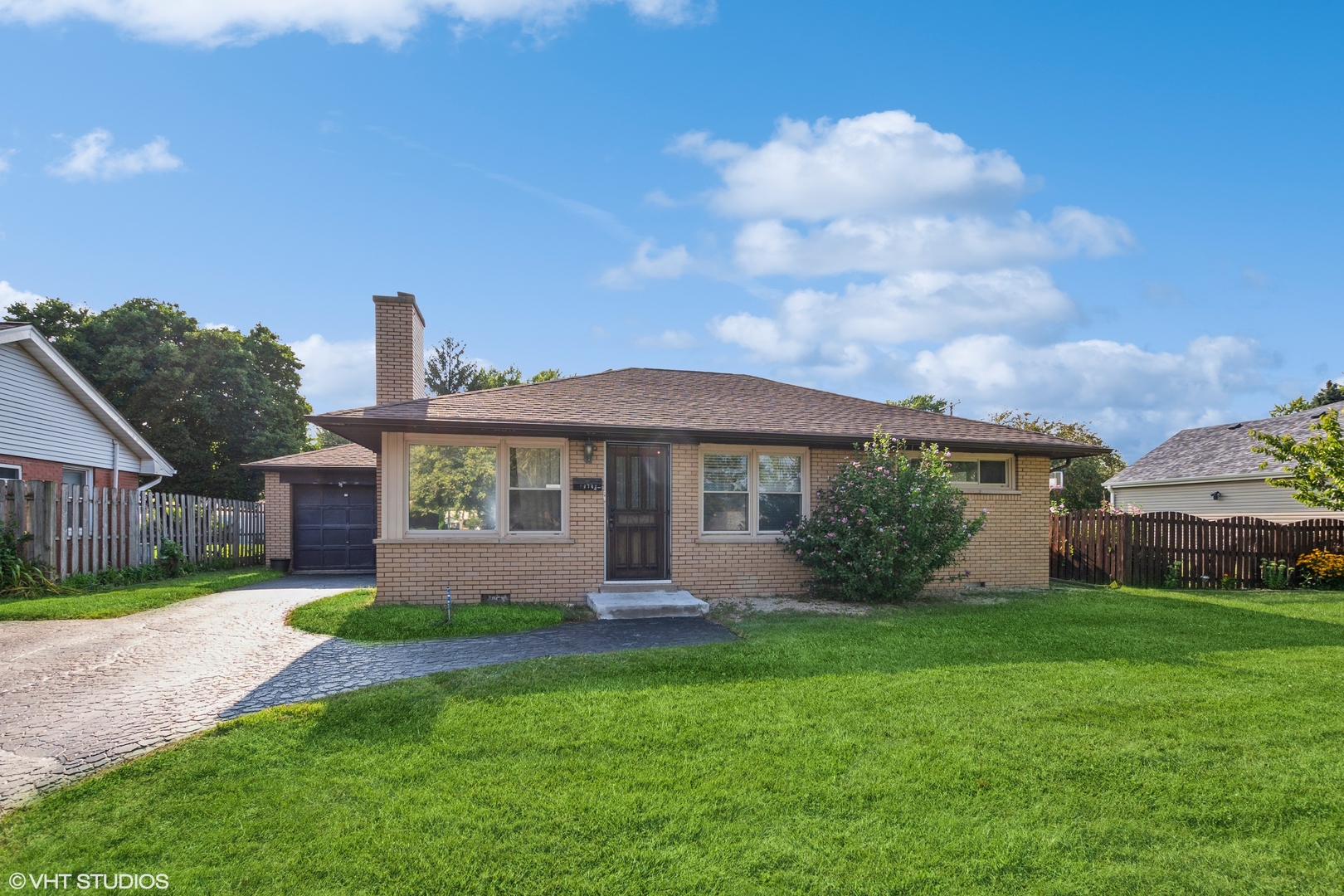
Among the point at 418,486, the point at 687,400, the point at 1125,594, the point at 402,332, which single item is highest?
the point at 402,332

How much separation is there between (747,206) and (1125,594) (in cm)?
926

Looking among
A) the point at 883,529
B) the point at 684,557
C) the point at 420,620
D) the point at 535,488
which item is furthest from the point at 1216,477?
the point at 420,620

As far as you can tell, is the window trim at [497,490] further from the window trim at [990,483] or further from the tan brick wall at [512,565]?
the window trim at [990,483]

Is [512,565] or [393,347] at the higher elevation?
[393,347]

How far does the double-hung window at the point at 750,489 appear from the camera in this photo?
10.6 meters

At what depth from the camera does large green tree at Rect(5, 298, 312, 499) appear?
26.0m

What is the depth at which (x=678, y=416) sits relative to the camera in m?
10.5

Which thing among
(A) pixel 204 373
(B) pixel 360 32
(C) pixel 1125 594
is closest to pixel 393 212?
(B) pixel 360 32

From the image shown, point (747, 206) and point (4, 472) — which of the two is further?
point (4, 472)

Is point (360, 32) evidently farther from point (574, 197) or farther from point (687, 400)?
point (687, 400)

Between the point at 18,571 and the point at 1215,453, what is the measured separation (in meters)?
32.1

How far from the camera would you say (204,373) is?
27.4m

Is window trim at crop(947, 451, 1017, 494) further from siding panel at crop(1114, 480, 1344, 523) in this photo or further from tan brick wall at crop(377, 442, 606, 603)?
siding panel at crop(1114, 480, 1344, 523)

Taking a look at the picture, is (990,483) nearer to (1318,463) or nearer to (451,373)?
(1318,463)
